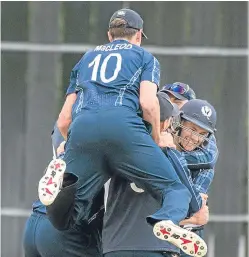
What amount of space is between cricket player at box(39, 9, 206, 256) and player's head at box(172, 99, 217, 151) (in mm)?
525

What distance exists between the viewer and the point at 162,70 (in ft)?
46.7

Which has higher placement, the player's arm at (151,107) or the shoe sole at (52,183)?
the player's arm at (151,107)

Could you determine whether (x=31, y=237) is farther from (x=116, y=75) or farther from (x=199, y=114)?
(x=199, y=114)

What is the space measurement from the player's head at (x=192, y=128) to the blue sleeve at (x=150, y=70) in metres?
0.46

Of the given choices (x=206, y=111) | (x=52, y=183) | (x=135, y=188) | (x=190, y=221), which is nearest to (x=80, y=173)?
(x=52, y=183)

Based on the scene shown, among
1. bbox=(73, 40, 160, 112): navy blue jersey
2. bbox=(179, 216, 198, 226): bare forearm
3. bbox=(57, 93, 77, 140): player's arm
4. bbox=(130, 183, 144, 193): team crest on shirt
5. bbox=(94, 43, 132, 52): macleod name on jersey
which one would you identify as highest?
bbox=(94, 43, 132, 52): macleod name on jersey

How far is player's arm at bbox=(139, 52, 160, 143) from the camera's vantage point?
7.90m

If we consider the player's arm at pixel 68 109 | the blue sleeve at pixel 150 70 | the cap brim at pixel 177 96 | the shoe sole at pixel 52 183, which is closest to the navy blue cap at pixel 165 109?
the blue sleeve at pixel 150 70

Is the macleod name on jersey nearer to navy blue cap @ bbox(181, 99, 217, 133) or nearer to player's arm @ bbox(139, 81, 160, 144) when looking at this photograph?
player's arm @ bbox(139, 81, 160, 144)

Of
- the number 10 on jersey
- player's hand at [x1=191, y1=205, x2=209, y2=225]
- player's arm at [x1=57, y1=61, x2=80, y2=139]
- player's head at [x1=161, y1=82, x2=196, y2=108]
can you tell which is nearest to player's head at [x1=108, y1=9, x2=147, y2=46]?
the number 10 on jersey

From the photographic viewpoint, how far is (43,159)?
47.1 ft

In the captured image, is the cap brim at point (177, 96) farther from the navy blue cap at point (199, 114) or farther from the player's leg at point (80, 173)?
the player's leg at point (80, 173)

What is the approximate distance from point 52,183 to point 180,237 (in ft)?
2.67

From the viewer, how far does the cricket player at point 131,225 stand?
Result: 25.3ft
